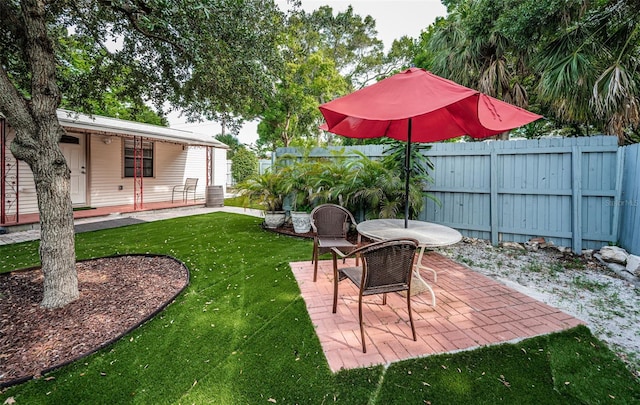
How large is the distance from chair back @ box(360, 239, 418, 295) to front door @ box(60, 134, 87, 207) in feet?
33.7

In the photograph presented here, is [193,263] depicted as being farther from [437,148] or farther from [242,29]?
[437,148]

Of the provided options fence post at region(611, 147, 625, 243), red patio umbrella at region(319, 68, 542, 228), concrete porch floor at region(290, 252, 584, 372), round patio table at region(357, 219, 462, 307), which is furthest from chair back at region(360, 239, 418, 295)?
fence post at region(611, 147, 625, 243)

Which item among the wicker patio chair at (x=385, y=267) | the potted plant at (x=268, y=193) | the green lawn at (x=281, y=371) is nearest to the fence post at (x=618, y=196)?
the green lawn at (x=281, y=371)

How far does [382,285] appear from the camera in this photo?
2404 millimetres

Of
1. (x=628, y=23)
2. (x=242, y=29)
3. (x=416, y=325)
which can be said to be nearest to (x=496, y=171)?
(x=628, y=23)

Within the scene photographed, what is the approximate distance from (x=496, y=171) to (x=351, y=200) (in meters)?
2.70

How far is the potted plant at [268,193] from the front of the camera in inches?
262

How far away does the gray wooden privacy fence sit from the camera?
14.6 ft

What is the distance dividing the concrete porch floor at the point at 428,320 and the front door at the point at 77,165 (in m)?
9.09

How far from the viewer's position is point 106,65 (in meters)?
4.59

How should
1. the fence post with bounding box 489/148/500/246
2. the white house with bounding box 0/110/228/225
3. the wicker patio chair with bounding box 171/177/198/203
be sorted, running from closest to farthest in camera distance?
1. the fence post with bounding box 489/148/500/246
2. the white house with bounding box 0/110/228/225
3. the wicker patio chair with bounding box 171/177/198/203

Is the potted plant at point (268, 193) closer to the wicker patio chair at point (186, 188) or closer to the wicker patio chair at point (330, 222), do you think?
the wicker patio chair at point (330, 222)

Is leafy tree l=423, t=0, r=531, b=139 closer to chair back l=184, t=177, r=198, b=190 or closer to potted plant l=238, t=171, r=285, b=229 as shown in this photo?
potted plant l=238, t=171, r=285, b=229

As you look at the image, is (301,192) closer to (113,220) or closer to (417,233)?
(417,233)
